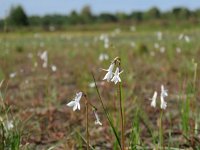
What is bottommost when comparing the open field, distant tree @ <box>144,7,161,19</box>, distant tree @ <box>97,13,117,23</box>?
distant tree @ <box>97,13,117,23</box>

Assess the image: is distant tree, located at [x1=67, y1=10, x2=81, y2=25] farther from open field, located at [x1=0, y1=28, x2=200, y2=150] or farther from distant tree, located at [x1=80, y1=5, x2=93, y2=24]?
open field, located at [x1=0, y1=28, x2=200, y2=150]

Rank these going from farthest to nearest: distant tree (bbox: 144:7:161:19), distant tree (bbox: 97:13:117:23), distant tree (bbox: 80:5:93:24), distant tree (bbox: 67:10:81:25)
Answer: distant tree (bbox: 97:13:117:23), distant tree (bbox: 144:7:161:19), distant tree (bbox: 80:5:93:24), distant tree (bbox: 67:10:81:25)

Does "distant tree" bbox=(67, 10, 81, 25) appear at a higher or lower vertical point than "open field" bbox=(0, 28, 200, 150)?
lower

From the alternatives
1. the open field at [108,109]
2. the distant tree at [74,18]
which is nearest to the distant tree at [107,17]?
the distant tree at [74,18]

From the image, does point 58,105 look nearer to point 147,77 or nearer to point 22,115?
point 22,115

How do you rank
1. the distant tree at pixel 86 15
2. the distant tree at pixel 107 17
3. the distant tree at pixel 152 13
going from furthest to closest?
1. the distant tree at pixel 107 17
2. the distant tree at pixel 152 13
3. the distant tree at pixel 86 15

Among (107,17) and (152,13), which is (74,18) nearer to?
(107,17)

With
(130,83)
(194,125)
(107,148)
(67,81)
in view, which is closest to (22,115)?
Result: (107,148)

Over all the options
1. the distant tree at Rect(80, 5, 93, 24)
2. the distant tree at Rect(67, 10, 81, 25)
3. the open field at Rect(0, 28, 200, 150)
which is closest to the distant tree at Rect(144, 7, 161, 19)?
the distant tree at Rect(80, 5, 93, 24)

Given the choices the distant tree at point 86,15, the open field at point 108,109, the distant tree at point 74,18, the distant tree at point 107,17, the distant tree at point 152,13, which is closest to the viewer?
the open field at point 108,109

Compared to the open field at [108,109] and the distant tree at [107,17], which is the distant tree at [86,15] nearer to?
the distant tree at [107,17]

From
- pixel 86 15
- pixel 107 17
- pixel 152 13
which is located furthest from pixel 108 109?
pixel 107 17
